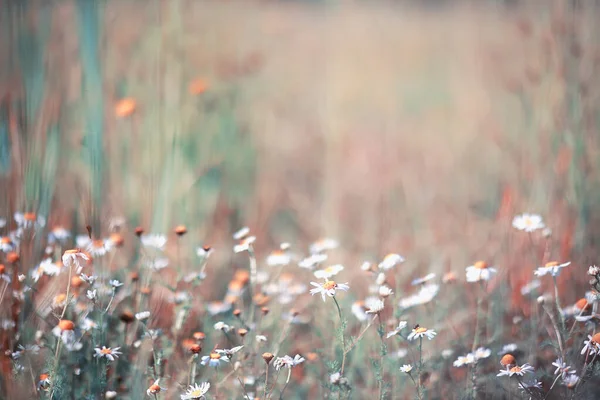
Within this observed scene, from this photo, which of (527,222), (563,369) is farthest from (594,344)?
(527,222)

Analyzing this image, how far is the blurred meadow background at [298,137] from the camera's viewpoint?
1486mm

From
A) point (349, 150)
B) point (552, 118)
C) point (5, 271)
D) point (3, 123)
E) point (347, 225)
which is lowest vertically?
point (347, 225)

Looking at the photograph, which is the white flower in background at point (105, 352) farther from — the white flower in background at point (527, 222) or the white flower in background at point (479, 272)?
the white flower in background at point (527, 222)

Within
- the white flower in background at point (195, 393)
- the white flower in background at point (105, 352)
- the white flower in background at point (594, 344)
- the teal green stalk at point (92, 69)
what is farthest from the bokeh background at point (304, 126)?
the white flower in background at point (594, 344)

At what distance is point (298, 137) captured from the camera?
3297 millimetres

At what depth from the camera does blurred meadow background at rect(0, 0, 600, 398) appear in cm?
149

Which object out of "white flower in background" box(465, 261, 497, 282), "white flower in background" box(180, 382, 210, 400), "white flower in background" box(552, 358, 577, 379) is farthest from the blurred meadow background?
"white flower in background" box(552, 358, 577, 379)

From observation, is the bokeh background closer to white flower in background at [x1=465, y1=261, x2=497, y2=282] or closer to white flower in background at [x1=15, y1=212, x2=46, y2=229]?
white flower in background at [x1=15, y1=212, x2=46, y2=229]

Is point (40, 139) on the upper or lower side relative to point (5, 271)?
upper

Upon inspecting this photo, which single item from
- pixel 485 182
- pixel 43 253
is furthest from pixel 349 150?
pixel 43 253

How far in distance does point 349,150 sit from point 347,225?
49 centimetres

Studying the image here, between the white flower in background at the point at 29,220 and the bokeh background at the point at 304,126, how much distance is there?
1.2 inches

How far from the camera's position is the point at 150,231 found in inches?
69.3

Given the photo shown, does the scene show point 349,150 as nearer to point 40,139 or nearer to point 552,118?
point 552,118
